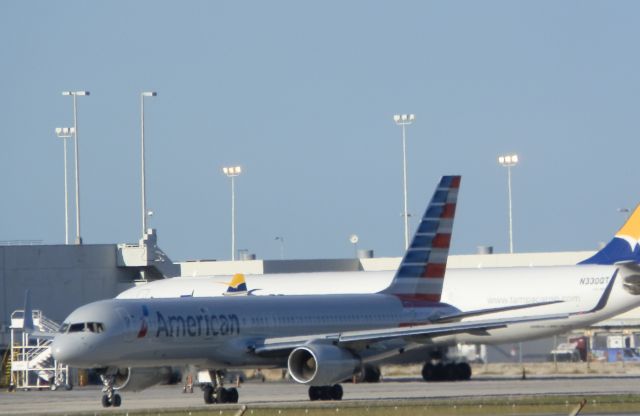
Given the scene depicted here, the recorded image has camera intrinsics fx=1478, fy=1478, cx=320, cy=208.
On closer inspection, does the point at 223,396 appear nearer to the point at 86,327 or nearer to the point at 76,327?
the point at 86,327

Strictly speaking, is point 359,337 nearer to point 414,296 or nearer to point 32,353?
point 414,296

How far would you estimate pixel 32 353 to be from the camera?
6275 cm

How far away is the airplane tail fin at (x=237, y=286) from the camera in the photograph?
5931 centimetres

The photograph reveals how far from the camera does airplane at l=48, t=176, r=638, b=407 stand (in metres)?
41.2

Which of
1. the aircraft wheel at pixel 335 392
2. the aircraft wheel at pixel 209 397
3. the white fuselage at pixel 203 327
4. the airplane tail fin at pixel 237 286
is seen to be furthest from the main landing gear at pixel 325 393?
the airplane tail fin at pixel 237 286

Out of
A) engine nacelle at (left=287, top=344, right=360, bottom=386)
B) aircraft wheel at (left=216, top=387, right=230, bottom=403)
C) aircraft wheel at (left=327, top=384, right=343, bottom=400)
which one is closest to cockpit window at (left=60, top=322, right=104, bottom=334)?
aircraft wheel at (left=216, top=387, right=230, bottom=403)

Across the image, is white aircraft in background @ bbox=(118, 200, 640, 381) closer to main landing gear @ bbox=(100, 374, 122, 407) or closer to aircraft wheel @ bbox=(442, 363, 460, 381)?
aircraft wheel @ bbox=(442, 363, 460, 381)

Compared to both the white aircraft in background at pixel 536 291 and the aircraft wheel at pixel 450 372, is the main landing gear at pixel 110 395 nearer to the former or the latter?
the white aircraft in background at pixel 536 291

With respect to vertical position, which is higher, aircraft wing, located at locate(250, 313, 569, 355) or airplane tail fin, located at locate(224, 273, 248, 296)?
airplane tail fin, located at locate(224, 273, 248, 296)

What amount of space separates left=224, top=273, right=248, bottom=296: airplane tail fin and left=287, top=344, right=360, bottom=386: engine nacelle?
15.8 m

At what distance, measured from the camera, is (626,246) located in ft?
193

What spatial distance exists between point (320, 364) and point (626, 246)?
21194 mm

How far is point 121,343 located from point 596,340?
44944mm

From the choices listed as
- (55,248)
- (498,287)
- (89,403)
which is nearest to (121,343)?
(89,403)
